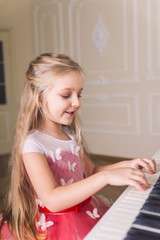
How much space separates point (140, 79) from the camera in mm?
4465

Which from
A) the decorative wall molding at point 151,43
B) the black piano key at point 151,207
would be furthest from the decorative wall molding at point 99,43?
the black piano key at point 151,207

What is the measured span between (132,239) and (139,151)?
4.15m

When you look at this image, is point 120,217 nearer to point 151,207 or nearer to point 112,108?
point 151,207

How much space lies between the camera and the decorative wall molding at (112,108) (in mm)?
4625

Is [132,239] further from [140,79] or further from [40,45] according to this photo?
[40,45]

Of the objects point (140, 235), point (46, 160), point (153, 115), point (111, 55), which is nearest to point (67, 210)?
point (46, 160)

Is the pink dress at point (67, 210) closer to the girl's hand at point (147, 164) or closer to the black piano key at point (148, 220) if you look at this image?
the girl's hand at point (147, 164)

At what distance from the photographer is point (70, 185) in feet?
3.15

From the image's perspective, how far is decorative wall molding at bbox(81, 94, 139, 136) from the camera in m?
4.62

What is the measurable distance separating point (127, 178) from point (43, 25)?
17.3 ft

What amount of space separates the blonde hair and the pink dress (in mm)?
39

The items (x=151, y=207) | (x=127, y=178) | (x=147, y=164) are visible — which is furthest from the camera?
(x=147, y=164)

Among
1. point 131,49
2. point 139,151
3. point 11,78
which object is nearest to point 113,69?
point 131,49

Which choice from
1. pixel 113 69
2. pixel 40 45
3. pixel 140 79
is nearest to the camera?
pixel 140 79
